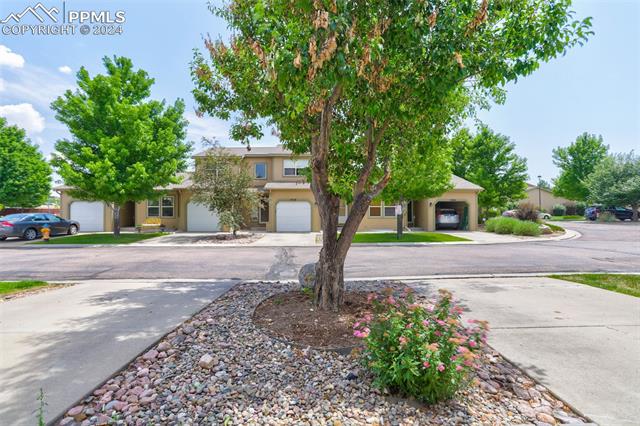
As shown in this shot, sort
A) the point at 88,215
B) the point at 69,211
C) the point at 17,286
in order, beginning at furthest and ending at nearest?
the point at 88,215 < the point at 69,211 < the point at 17,286

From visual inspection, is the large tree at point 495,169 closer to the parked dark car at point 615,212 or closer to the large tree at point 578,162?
the parked dark car at point 615,212

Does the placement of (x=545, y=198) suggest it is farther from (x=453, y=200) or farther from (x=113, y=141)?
(x=113, y=141)

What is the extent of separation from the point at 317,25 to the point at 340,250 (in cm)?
315

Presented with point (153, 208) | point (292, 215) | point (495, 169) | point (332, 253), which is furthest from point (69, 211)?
point (495, 169)

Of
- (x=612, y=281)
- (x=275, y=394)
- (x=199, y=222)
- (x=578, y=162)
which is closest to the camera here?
(x=275, y=394)

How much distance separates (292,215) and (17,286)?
51.1 feet

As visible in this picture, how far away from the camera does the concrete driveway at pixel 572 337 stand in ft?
9.43

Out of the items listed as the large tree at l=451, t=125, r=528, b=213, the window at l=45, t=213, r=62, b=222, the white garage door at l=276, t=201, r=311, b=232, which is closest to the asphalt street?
the window at l=45, t=213, r=62, b=222

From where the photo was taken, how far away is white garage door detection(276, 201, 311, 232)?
70.7 feet

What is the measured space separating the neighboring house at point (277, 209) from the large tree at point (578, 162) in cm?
3373

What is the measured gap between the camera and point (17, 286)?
22.6 feet

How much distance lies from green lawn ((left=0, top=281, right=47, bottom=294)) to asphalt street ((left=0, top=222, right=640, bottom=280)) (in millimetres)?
906

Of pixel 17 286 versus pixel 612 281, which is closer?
pixel 17 286

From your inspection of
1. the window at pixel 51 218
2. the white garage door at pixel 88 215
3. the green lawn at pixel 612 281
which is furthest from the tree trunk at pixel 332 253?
the white garage door at pixel 88 215
